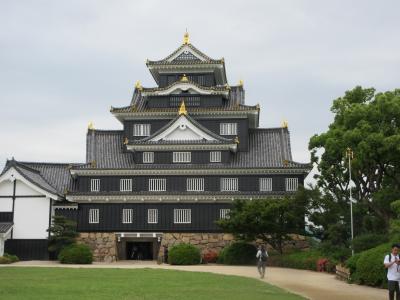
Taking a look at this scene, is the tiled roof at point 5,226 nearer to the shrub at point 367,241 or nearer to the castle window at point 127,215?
the castle window at point 127,215

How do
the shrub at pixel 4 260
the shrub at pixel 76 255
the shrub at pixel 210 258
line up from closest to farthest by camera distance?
the shrub at pixel 4 260
the shrub at pixel 76 255
the shrub at pixel 210 258

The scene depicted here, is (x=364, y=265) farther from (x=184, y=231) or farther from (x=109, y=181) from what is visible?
(x=109, y=181)

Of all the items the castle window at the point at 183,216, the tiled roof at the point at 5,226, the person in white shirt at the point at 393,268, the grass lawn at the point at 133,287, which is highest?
the castle window at the point at 183,216

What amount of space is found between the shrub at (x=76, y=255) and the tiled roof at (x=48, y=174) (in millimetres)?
6298

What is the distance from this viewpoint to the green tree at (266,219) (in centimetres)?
4128

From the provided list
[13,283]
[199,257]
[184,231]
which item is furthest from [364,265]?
[184,231]

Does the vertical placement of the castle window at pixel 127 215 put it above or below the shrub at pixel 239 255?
above

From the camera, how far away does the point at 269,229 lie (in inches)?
1645

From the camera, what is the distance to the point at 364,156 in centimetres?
3438

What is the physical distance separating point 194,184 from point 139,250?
7.49 metres

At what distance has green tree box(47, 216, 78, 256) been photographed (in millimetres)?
45222

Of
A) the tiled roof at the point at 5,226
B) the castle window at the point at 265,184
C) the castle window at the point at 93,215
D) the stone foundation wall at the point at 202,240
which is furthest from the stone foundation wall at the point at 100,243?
the castle window at the point at 265,184

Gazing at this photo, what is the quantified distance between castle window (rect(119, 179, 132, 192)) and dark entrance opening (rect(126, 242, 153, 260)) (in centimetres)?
459

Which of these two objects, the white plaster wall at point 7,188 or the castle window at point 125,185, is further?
the castle window at point 125,185
